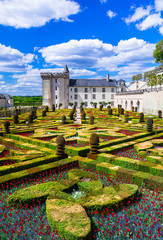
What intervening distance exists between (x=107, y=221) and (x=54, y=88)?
5475cm

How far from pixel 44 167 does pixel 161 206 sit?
424 cm

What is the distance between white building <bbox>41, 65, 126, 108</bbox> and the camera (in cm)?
5666

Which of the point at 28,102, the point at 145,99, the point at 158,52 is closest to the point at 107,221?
the point at 145,99

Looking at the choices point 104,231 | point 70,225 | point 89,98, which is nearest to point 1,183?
point 70,225

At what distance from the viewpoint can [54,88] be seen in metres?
57.2

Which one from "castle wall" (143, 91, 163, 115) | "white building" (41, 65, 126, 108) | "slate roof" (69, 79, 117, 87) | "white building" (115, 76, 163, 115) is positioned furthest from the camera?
"slate roof" (69, 79, 117, 87)

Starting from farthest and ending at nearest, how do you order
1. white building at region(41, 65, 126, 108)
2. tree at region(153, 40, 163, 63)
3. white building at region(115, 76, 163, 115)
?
1. white building at region(41, 65, 126, 108)
2. tree at region(153, 40, 163, 63)
3. white building at region(115, 76, 163, 115)

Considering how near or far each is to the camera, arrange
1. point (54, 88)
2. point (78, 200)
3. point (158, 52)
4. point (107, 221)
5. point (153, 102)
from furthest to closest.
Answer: point (54, 88) → point (158, 52) → point (153, 102) → point (78, 200) → point (107, 221)

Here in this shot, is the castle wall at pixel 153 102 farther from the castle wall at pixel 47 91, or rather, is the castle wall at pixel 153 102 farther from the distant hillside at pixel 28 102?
the distant hillside at pixel 28 102

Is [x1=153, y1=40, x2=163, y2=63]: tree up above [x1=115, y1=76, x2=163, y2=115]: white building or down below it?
above

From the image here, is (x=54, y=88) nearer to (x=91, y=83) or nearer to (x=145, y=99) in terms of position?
(x=91, y=83)

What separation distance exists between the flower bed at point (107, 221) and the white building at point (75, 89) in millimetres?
52547

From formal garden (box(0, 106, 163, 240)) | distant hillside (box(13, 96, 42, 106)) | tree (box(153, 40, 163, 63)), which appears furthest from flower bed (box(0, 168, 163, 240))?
distant hillside (box(13, 96, 42, 106))

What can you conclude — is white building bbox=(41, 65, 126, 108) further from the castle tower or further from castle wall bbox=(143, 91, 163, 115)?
castle wall bbox=(143, 91, 163, 115)
